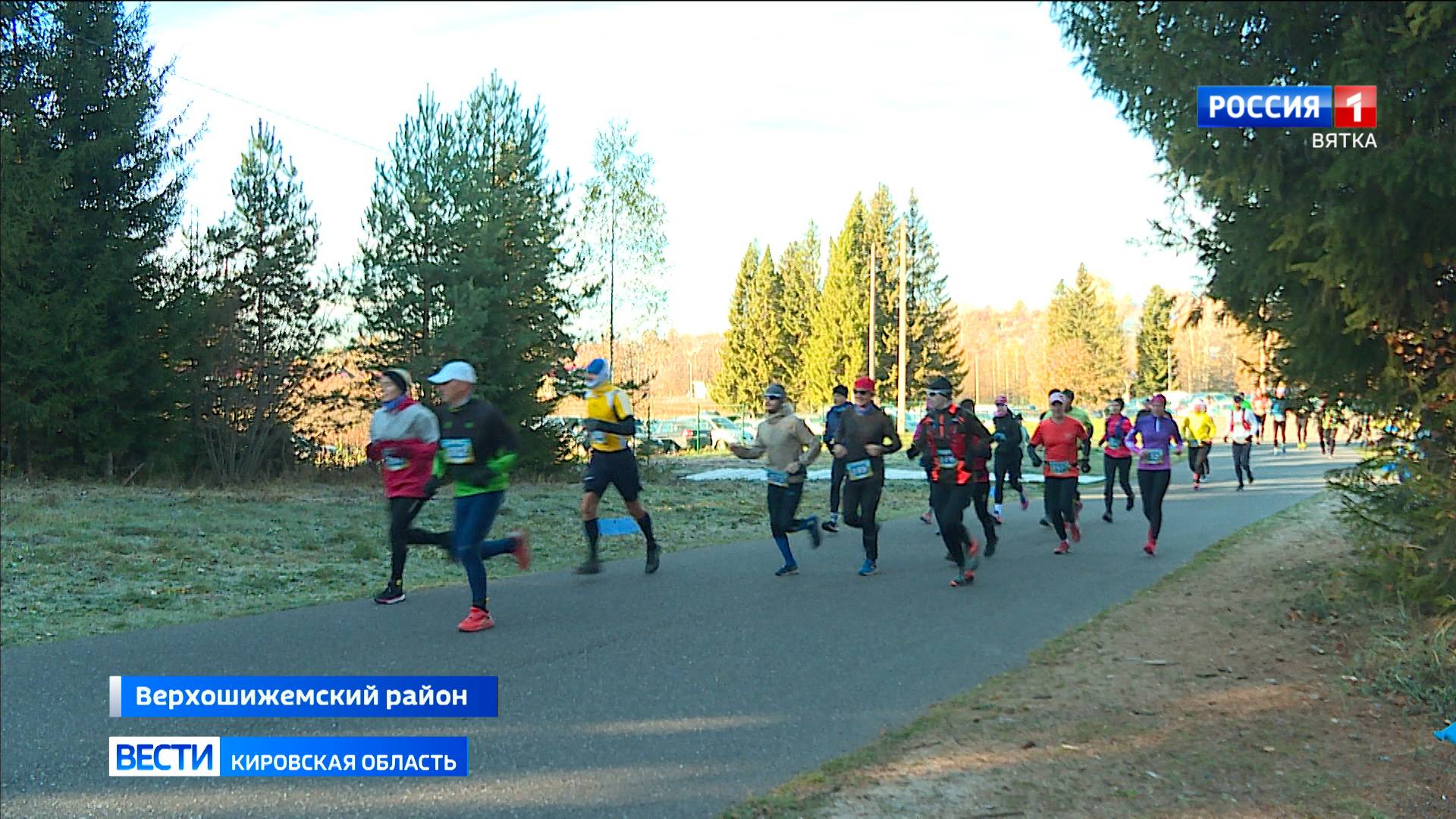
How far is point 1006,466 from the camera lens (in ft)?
60.0

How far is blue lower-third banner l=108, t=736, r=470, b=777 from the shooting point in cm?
525

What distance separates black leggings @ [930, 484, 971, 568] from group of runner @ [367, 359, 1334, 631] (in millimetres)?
11

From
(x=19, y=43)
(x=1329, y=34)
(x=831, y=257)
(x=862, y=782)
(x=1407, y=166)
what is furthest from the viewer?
(x=831, y=257)

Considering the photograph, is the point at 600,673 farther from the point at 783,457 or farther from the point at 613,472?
the point at 783,457

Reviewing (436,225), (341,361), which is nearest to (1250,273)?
(436,225)

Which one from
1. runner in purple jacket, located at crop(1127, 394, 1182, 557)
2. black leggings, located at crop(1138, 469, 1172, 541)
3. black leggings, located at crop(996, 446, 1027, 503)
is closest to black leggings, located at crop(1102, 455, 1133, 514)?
black leggings, located at crop(996, 446, 1027, 503)

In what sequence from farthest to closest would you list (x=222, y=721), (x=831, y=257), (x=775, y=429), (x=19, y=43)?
1. (x=831, y=257)
2. (x=19, y=43)
3. (x=775, y=429)
4. (x=222, y=721)

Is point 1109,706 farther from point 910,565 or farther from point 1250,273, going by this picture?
point 910,565

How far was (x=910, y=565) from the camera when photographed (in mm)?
12414

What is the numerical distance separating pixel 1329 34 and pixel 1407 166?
161cm

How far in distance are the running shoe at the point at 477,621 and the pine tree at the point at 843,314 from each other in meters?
64.7

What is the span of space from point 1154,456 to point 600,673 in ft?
30.6

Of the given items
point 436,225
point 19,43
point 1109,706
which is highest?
point 19,43

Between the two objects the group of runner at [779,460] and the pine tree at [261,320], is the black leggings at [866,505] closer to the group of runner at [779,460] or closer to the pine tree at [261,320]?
the group of runner at [779,460]
